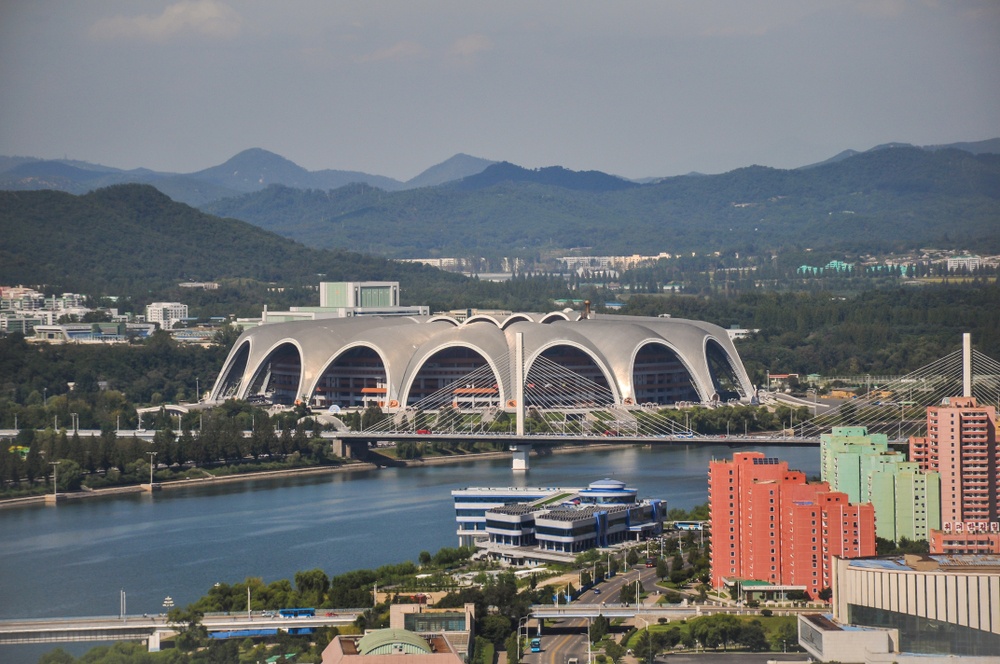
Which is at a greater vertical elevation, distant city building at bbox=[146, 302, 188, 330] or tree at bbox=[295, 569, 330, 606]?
distant city building at bbox=[146, 302, 188, 330]

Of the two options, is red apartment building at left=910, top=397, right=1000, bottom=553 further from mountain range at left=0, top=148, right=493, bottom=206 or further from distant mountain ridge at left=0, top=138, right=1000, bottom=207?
mountain range at left=0, top=148, right=493, bottom=206

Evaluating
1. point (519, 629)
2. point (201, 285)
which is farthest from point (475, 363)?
point (201, 285)

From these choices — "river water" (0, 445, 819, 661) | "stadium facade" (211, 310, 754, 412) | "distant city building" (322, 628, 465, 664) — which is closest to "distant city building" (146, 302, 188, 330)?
"stadium facade" (211, 310, 754, 412)

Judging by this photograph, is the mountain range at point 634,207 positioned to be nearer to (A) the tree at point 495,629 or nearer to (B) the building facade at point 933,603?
(A) the tree at point 495,629

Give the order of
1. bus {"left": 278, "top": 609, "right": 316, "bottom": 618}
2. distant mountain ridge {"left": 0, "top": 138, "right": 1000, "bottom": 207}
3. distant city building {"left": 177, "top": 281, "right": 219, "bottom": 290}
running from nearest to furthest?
bus {"left": 278, "top": 609, "right": 316, "bottom": 618} < distant city building {"left": 177, "top": 281, "right": 219, "bottom": 290} < distant mountain ridge {"left": 0, "top": 138, "right": 1000, "bottom": 207}

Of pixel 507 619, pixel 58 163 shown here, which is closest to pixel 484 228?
pixel 58 163

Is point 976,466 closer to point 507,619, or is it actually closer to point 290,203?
point 507,619

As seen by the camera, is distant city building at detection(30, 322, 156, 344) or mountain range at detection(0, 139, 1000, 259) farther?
mountain range at detection(0, 139, 1000, 259)

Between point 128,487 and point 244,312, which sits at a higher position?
point 244,312
